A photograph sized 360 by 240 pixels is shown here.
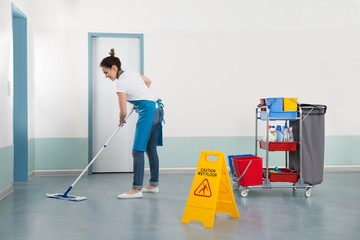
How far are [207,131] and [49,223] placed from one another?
2801 mm

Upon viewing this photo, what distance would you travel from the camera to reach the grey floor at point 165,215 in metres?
2.51

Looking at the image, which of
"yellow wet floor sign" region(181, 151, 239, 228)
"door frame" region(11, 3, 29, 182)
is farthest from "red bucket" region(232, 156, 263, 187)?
"door frame" region(11, 3, 29, 182)

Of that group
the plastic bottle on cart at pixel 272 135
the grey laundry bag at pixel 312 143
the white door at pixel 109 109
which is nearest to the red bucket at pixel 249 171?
the plastic bottle on cart at pixel 272 135

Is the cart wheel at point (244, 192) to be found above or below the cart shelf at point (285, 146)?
below

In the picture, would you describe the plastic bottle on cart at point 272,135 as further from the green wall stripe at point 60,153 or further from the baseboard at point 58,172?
the baseboard at point 58,172

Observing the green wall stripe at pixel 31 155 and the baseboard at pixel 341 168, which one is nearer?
the green wall stripe at pixel 31 155

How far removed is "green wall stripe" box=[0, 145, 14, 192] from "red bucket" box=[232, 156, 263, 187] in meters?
2.26

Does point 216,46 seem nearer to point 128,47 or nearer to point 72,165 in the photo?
point 128,47

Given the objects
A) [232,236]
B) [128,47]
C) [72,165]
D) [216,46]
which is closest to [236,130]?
[216,46]

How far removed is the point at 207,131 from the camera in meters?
5.13

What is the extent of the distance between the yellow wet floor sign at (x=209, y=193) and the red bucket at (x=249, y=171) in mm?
787

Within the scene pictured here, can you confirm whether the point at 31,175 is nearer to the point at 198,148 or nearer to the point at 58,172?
the point at 58,172

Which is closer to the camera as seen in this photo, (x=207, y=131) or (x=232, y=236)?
(x=232, y=236)

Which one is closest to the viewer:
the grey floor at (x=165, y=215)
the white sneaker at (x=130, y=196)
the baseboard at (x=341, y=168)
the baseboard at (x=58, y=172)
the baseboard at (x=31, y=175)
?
the grey floor at (x=165, y=215)
